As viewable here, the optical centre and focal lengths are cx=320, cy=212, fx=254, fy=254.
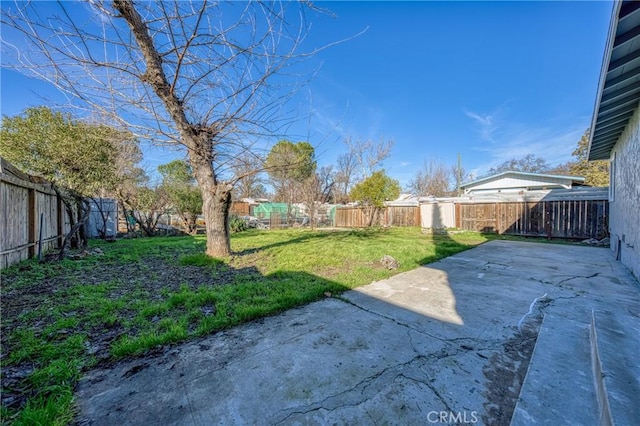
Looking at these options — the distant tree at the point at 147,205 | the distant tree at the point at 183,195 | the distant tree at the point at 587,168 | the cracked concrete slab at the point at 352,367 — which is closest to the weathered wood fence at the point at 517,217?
the cracked concrete slab at the point at 352,367

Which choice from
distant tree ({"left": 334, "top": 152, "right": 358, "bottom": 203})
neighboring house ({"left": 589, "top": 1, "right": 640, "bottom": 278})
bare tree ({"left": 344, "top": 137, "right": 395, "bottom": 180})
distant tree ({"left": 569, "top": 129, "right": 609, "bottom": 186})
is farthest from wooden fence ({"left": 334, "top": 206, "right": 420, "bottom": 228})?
distant tree ({"left": 569, "top": 129, "right": 609, "bottom": 186})

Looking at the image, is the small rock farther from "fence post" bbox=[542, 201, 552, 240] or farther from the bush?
the bush

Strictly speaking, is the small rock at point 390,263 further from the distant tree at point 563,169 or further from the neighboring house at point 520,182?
the distant tree at point 563,169

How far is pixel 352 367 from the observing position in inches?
67.4

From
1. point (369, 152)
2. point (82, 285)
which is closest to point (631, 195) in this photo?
point (82, 285)

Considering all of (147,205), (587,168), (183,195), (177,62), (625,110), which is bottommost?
(147,205)

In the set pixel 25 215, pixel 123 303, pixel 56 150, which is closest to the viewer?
pixel 123 303

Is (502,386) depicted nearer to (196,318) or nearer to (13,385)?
(196,318)

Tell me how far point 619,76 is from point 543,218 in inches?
316

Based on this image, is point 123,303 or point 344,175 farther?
point 344,175

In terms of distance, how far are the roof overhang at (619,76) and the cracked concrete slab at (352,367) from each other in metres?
2.74

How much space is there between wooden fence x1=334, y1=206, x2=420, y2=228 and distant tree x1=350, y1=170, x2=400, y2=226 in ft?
4.28

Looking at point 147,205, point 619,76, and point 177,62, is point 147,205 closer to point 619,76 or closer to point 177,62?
point 177,62

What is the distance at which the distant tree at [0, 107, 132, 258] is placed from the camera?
583 cm
